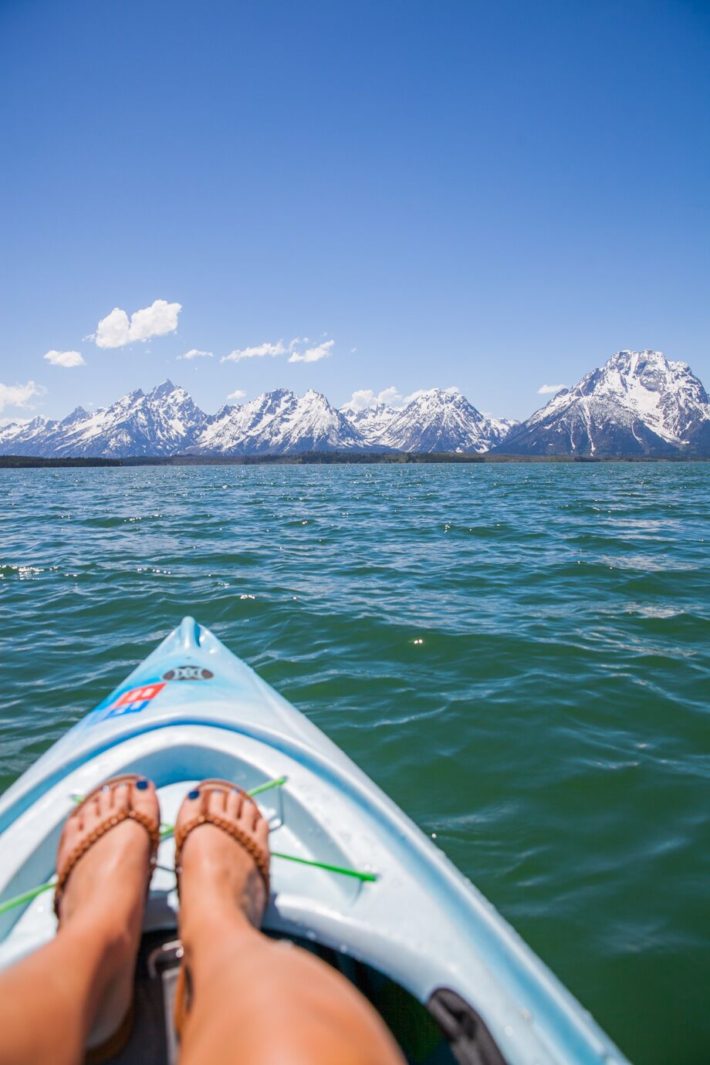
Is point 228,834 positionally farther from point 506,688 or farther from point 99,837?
point 506,688

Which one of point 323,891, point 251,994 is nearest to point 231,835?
point 323,891

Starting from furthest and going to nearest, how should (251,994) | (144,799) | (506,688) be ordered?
(506,688), (144,799), (251,994)

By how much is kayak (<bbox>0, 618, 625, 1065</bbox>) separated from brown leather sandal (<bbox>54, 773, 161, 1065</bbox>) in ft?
0.26

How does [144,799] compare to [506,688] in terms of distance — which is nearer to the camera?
[144,799]

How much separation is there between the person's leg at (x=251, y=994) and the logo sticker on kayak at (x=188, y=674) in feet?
6.88

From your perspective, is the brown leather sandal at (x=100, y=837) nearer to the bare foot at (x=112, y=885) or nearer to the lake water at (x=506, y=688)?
the bare foot at (x=112, y=885)

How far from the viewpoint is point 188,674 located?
450 cm

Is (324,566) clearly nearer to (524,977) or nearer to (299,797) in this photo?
(299,797)

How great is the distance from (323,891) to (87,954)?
0.98 metres

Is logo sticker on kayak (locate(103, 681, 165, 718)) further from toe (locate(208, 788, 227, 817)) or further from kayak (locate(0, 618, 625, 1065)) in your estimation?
toe (locate(208, 788, 227, 817))

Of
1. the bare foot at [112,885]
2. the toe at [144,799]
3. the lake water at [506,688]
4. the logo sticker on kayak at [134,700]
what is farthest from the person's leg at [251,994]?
the lake water at [506,688]

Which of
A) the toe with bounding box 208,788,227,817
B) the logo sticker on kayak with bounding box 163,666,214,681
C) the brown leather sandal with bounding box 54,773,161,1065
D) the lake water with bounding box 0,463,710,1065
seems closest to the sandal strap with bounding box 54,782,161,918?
the brown leather sandal with bounding box 54,773,161,1065

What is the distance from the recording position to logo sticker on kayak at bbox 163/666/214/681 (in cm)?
442

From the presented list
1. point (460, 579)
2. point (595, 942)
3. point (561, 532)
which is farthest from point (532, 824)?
point (561, 532)
